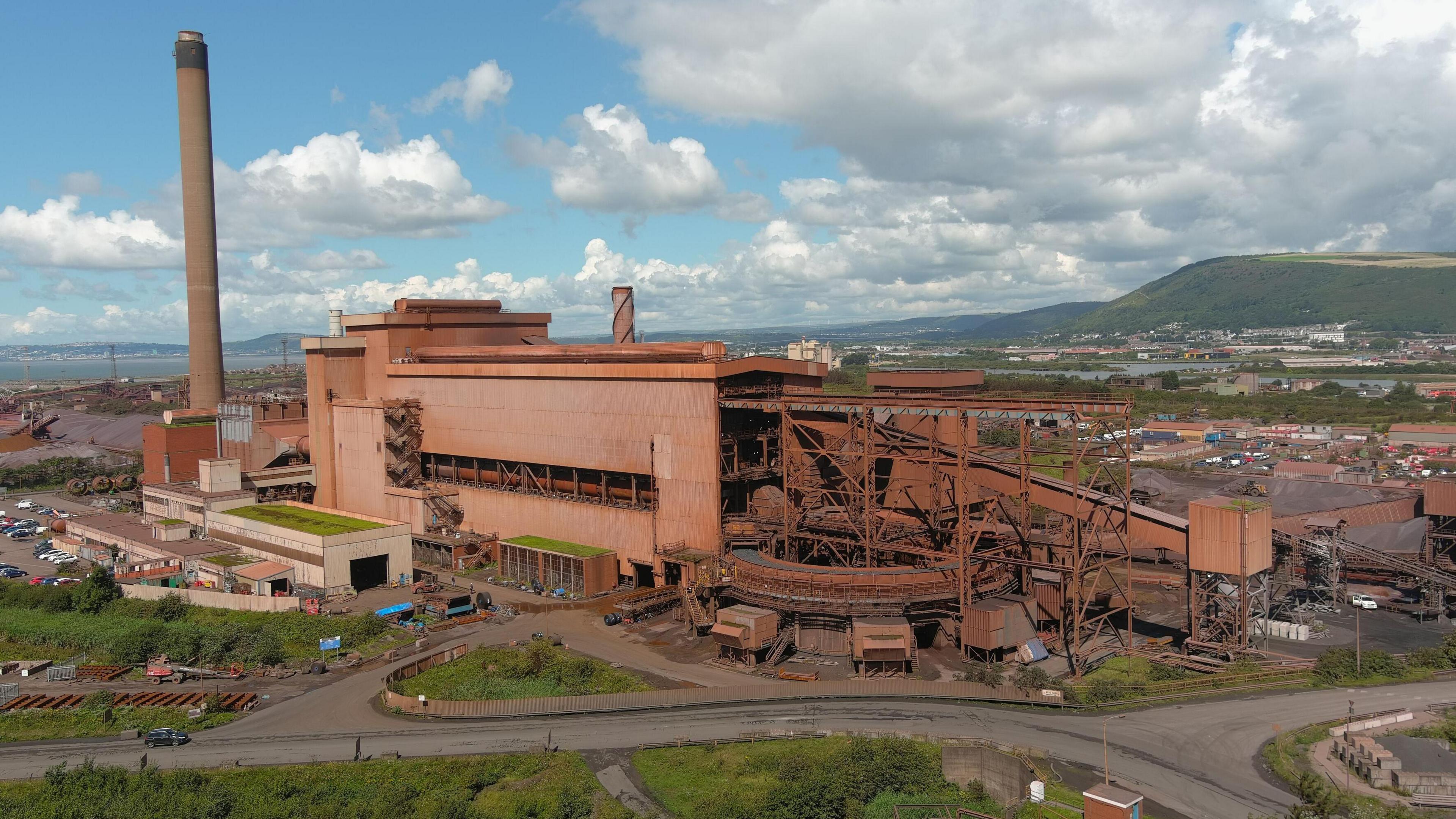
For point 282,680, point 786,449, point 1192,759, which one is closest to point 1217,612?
point 1192,759

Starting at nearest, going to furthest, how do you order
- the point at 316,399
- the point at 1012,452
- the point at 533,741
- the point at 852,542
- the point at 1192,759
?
the point at 1192,759
the point at 533,741
the point at 1012,452
the point at 852,542
the point at 316,399

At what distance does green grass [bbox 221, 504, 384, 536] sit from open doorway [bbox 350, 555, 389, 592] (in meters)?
2.02

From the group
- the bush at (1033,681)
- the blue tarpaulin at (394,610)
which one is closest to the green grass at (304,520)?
the blue tarpaulin at (394,610)

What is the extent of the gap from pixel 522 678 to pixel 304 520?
33.2 m

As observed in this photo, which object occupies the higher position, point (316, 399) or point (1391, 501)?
point (316, 399)

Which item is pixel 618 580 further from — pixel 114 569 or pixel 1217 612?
pixel 114 569

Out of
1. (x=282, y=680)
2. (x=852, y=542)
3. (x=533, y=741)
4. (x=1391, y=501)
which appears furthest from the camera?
(x=1391, y=501)

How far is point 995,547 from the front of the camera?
4838 centimetres

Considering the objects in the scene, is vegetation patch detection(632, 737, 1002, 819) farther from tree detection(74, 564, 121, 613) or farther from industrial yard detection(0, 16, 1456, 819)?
tree detection(74, 564, 121, 613)

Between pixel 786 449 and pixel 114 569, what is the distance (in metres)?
50.6

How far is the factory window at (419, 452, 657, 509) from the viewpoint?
57531 millimetres

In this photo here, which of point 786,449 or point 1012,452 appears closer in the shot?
point 1012,452

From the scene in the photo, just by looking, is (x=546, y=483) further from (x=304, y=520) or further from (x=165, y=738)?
(x=165, y=738)

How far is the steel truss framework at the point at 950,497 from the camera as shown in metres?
43.1
